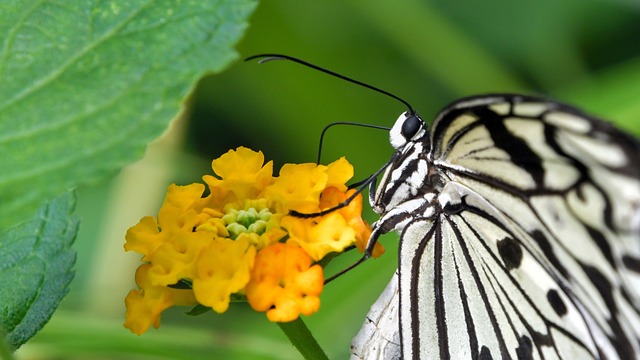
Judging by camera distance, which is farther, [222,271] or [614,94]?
[614,94]

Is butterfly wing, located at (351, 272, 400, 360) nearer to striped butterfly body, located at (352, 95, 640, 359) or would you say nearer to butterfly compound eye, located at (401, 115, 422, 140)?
striped butterfly body, located at (352, 95, 640, 359)

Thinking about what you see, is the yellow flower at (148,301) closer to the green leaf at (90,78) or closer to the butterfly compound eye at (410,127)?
the green leaf at (90,78)

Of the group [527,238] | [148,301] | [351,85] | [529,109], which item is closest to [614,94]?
[351,85]

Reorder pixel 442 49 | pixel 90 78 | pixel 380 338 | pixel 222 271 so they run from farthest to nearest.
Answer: pixel 442 49 < pixel 380 338 < pixel 222 271 < pixel 90 78

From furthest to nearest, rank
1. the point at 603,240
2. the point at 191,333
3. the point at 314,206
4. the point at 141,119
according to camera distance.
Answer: the point at 191,333
the point at 314,206
the point at 603,240
the point at 141,119

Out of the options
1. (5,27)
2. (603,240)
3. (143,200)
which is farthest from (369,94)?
(5,27)

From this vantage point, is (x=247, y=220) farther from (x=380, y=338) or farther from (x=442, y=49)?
(x=442, y=49)

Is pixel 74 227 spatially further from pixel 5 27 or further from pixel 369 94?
pixel 369 94
